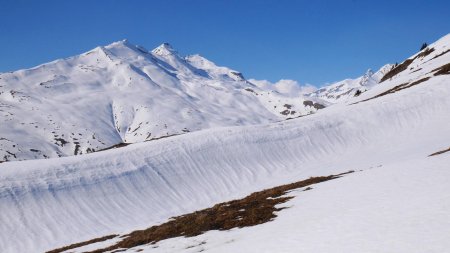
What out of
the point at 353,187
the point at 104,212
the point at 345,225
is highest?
the point at 104,212

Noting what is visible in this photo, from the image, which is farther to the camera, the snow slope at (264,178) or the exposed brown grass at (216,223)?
the exposed brown grass at (216,223)

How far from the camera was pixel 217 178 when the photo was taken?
176ft

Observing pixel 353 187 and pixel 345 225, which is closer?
pixel 345 225

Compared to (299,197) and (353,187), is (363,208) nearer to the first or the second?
(353,187)

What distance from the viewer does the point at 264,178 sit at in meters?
54.7

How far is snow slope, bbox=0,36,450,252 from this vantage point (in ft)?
66.4

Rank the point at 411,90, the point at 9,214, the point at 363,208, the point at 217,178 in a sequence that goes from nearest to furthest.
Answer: the point at 363,208 → the point at 9,214 → the point at 217,178 → the point at 411,90

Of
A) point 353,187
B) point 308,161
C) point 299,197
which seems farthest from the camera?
point 308,161

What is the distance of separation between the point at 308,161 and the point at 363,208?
125ft

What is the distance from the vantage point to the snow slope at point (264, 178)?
2023cm

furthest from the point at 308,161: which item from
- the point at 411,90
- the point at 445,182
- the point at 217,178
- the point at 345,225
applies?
the point at 345,225

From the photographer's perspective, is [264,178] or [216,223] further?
[264,178]

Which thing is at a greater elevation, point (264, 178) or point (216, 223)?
point (264, 178)

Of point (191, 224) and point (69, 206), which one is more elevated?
point (69, 206)
